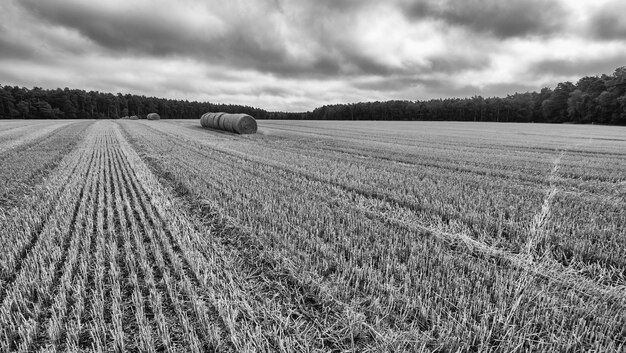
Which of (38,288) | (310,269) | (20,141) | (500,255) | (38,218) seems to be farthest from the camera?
(20,141)

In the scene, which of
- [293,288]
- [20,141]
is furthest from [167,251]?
[20,141]

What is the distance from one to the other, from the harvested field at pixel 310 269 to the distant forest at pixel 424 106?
97.7 metres

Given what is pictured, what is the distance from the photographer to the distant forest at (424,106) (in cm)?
8069

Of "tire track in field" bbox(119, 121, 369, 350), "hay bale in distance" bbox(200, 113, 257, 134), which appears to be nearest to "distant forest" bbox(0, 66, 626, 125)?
"hay bale in distance" bbox(200, 113, 257, 134)

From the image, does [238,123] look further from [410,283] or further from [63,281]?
[410,283]

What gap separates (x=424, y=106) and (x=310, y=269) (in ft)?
419

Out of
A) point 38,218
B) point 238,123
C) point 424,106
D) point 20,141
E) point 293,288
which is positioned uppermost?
point 424,106

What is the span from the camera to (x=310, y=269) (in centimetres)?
385

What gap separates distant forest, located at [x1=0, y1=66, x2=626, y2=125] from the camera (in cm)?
8069

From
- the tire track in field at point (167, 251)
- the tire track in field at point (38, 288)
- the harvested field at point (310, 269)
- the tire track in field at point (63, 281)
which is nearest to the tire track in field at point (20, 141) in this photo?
the harvested field at point (310, 269)

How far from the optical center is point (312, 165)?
11898 mm

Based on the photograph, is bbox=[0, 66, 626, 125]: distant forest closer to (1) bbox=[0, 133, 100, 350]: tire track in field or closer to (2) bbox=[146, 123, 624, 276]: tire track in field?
(2) bbox=[146, 123, 624, 276]: tire track in field

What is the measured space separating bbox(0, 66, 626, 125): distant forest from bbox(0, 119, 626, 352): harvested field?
9768 centimetres

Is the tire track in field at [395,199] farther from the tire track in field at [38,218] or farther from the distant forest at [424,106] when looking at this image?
the distant forest at [424,106]
